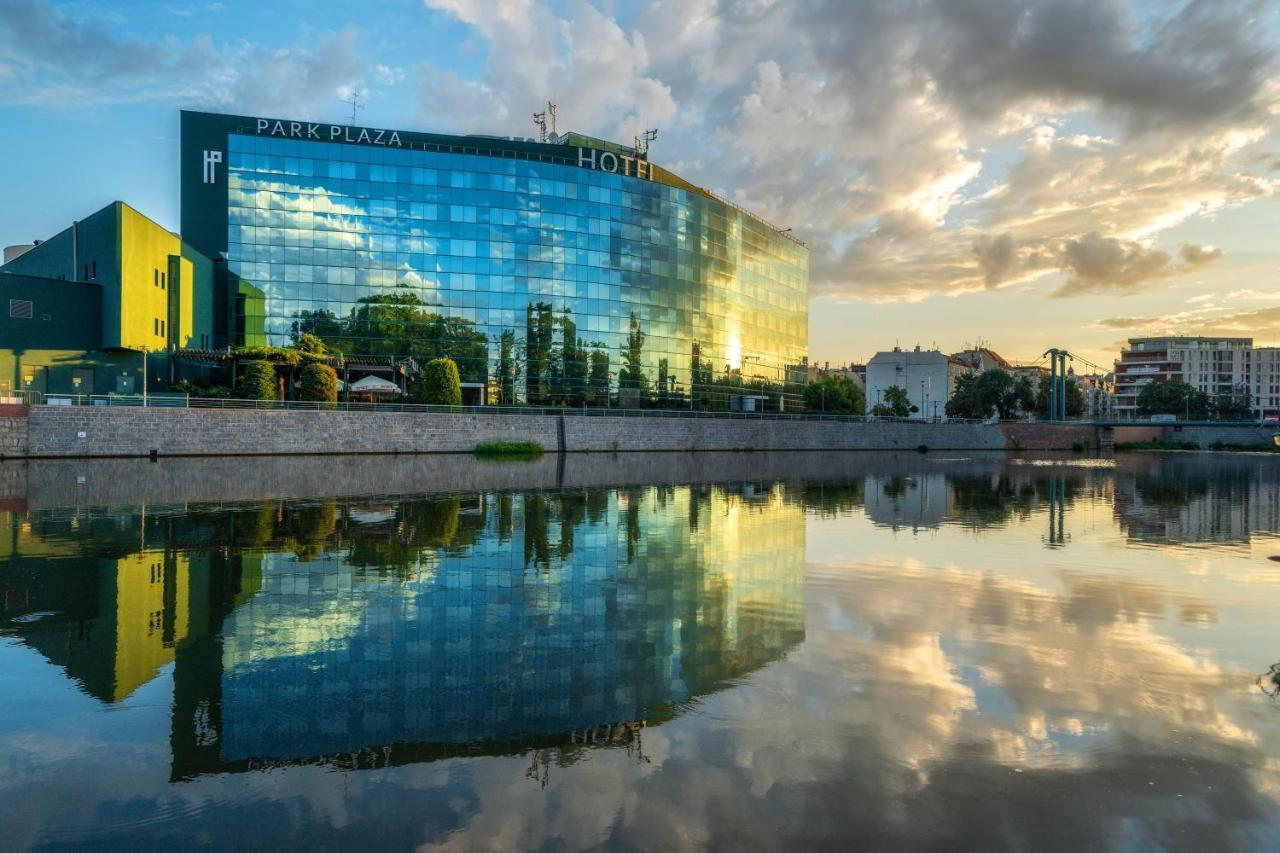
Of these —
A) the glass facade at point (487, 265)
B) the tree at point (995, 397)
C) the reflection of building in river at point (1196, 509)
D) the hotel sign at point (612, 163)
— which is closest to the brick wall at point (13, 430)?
the glass facade at point (487, 265)

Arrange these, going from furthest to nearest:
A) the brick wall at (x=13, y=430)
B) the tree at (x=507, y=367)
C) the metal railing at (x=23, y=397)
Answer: the tree at (x=507, y=367) → the metal railing at (x=23, y=397) → the brick wall at (x=13, y=430)

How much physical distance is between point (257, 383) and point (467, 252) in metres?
33.6

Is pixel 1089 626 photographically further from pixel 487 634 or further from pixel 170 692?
pixel 170 692

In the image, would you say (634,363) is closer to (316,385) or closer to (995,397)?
(316,385)

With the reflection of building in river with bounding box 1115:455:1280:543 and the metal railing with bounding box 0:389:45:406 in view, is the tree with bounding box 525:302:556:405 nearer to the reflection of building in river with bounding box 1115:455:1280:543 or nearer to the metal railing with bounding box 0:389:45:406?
the metal railing with bounding box 0:389:45:406

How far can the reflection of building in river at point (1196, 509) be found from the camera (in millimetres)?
23487

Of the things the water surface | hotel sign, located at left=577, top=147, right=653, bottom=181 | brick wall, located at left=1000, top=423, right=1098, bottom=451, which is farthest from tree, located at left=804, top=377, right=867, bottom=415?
the water surface

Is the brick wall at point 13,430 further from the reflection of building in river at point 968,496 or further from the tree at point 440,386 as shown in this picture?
the reflection of building in river at point 968,496

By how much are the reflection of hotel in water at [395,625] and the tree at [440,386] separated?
43958 millimetres

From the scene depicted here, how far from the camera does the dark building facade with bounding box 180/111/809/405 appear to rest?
7631 cm

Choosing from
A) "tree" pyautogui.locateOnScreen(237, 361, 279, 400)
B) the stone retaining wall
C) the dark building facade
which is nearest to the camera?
"tree" pyautogui.locateOnScreen(237, 361, 279, 400)

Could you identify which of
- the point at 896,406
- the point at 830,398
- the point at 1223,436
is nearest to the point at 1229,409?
the point at 1223,436

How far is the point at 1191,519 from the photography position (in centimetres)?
2742

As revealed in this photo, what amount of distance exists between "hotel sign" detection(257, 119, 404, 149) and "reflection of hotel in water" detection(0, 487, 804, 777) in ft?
227
